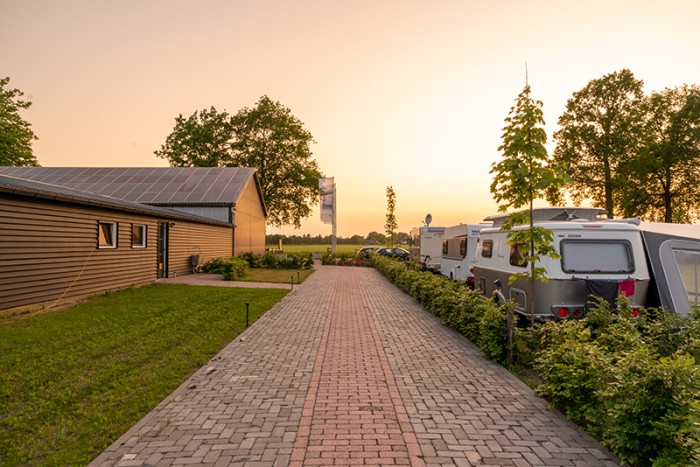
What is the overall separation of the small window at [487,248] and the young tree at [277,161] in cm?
3517

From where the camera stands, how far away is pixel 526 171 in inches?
262

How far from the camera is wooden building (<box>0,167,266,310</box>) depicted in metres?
10.2

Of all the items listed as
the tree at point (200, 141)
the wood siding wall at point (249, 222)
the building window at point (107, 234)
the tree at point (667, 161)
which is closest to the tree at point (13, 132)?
the tree at point (200, 141)

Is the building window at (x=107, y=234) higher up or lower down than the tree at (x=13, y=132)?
lower down

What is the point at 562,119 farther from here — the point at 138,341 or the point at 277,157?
the point at 138,341

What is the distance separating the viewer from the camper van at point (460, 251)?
1636cm

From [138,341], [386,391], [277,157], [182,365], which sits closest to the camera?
[386,391]

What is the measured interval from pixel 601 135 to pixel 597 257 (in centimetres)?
2605

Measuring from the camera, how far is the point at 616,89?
2867 centimetres

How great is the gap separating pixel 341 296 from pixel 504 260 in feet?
24.0

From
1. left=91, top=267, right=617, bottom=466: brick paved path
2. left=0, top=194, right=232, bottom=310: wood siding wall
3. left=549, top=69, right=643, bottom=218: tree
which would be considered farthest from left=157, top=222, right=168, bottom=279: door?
left=549, top=69, right=643, bottom=218: tree

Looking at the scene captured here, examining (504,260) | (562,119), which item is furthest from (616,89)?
(504,260)

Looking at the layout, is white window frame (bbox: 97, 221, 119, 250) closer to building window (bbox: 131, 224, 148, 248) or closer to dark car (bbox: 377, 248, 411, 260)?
building window (bbox: 131, 224, 148, 248)

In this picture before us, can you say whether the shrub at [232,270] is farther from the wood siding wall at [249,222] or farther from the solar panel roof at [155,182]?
the wood siding wall at [249,222]
